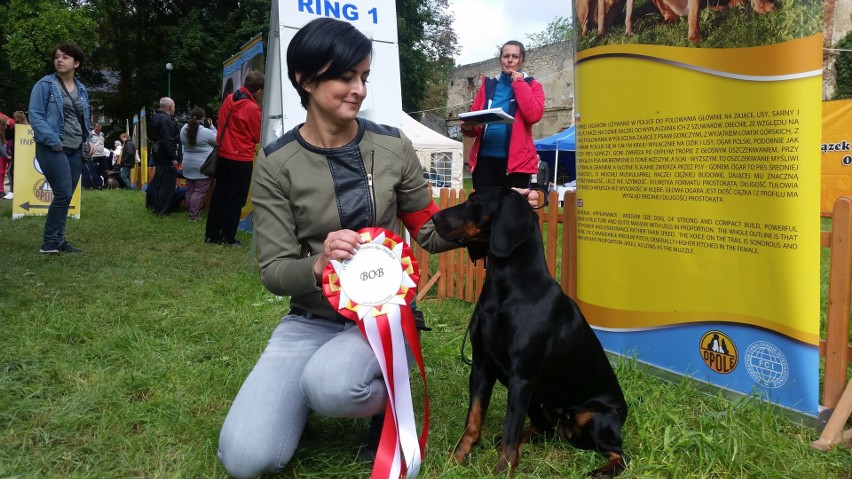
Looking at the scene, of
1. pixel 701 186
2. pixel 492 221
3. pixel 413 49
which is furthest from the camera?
pixel 413 49

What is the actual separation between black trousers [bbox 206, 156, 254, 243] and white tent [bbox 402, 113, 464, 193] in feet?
33.4

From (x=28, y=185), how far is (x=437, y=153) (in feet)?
43.2

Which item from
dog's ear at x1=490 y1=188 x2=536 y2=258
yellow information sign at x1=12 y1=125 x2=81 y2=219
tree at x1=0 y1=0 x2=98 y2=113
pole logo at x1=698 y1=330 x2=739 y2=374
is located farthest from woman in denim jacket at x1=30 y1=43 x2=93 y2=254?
tree at x1=0 y1=0 x2=98 y2=113

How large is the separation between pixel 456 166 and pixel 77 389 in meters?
18.9

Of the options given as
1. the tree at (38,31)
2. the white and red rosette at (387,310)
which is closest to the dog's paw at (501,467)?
the white and red rosette at (387,310)

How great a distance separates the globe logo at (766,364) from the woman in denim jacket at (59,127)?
5.82 m

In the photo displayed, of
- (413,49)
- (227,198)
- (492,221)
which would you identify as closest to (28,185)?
(227,198)

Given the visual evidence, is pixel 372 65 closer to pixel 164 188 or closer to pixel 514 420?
pixel 514 420

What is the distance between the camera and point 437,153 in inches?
811

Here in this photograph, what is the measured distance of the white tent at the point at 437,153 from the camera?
61.9ft

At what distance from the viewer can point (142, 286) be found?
4.86m

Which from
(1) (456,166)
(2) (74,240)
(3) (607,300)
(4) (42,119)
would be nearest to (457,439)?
(3) (607,300)

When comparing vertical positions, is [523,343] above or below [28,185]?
below

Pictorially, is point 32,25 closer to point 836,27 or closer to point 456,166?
point 456,166
